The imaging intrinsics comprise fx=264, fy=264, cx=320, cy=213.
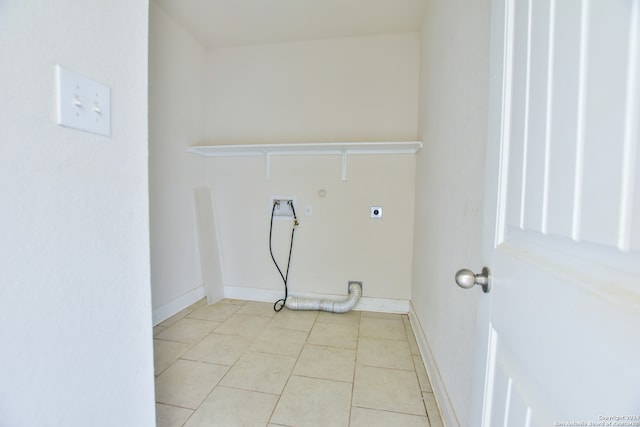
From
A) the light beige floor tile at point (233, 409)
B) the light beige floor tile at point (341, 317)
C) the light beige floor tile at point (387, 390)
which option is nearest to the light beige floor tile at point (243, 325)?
the light beige floor tile at point (341, 317)

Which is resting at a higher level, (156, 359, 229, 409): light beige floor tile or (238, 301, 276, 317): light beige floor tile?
(238, 301, 276, 317): light beige floor tile

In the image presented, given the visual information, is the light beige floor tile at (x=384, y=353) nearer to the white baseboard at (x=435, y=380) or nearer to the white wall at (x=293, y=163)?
the white baseboard at (x=435, y=380)

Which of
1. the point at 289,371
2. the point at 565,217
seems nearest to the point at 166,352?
the point at 289,371

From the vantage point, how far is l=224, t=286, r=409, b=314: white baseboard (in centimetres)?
257

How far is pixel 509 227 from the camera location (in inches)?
23.2

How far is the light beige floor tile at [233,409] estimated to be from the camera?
1304 millimetres

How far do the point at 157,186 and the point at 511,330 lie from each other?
2.54 m

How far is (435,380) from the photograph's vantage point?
1505 mm

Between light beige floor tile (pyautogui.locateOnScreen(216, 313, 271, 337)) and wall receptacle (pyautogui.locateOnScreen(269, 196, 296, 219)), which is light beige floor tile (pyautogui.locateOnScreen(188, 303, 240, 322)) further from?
wall receptacle (pyautogui.locateOnScreen(269, 196, 296, 219))

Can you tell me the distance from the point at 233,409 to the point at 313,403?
0.42 m

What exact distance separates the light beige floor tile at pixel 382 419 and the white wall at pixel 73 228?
98 centimetres

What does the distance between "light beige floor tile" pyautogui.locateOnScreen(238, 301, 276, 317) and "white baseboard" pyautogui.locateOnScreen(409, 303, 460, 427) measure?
130 cm

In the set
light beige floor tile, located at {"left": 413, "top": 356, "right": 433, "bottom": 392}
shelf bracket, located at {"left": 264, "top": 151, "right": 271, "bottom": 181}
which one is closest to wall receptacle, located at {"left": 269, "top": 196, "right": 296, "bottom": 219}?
shelf bracket, located at {"left": 264, "top": 151, "right": 271, "bottom": 181}

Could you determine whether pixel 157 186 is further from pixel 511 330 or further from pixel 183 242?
pixel 511 330
